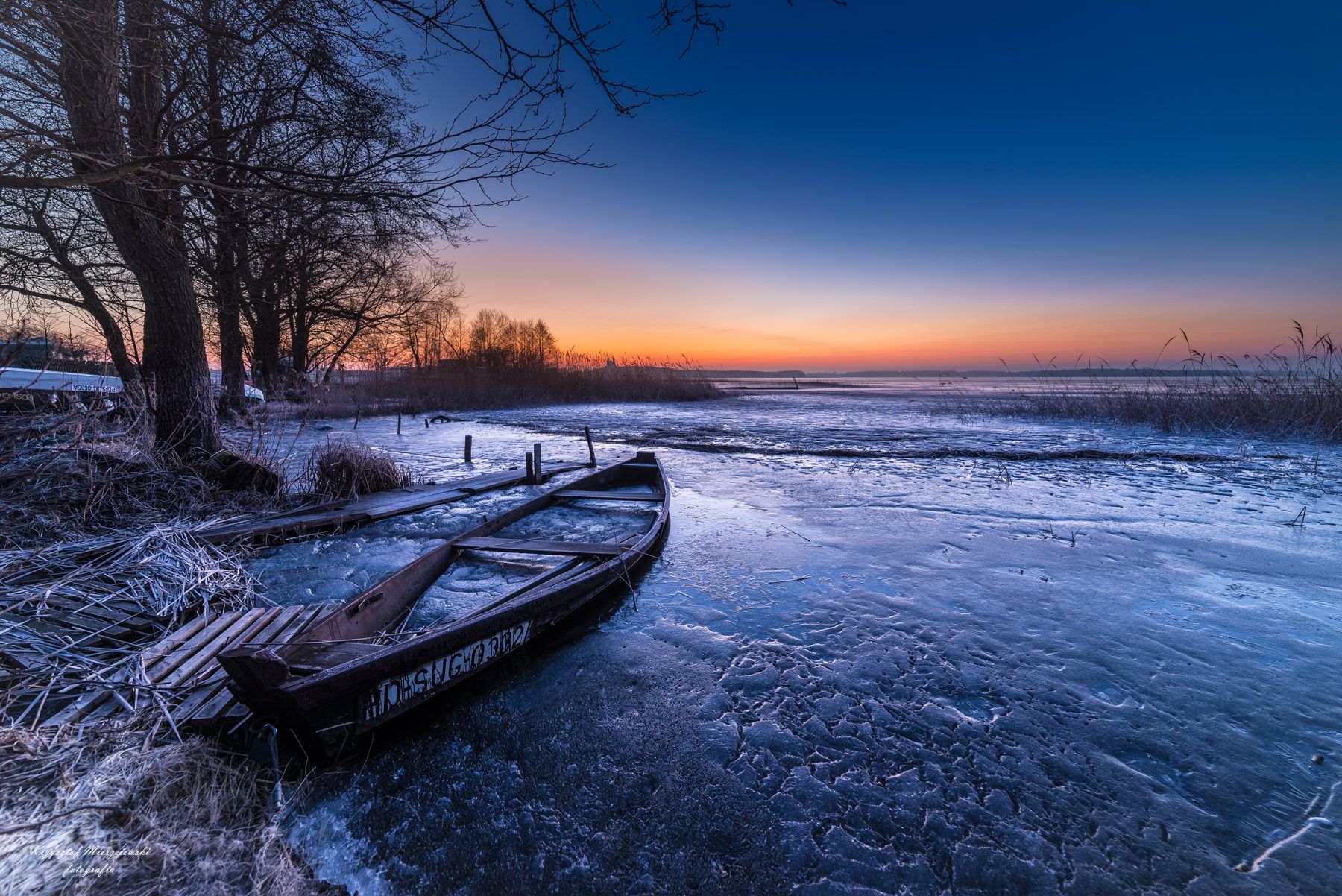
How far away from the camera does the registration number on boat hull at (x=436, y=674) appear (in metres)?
2.25

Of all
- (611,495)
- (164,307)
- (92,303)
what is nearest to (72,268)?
(92,303)

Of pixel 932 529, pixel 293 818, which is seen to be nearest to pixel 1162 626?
pixel 932 529

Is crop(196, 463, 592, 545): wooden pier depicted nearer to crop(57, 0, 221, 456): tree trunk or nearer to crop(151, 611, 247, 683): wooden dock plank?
crop(57, 0, 221, 456): tree trunk

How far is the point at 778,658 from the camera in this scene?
3.14 m

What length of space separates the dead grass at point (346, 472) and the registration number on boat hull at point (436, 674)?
15.4ft

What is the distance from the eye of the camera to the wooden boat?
77.6 inches

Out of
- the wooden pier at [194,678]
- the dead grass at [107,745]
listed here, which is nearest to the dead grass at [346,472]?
the dead grass at [107,745]

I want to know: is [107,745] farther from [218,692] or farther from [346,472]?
[346,472]

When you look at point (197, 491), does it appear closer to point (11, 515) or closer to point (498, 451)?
point (11, 515)

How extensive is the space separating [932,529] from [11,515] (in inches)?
315

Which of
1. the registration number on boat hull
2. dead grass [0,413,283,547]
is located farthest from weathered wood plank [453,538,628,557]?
dead grass [0,413,283,547]

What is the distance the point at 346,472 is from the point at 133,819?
5645 millimetres

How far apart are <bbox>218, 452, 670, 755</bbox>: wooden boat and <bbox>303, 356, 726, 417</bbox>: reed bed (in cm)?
1843

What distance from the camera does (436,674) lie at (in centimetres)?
250
